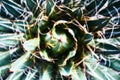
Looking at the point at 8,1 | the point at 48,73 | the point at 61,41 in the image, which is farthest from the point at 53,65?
the point at 8,1

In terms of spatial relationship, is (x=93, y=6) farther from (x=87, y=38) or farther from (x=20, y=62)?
(x=20, y=62)

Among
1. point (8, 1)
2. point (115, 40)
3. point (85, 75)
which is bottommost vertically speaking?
point (85, 75)

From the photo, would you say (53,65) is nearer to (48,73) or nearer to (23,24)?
(48,73)

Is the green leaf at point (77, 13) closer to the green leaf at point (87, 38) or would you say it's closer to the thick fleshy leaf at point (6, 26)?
the green leaf at point (87, 38)

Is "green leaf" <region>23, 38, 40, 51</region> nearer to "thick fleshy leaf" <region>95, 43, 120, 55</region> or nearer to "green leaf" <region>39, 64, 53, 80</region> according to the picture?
"green leaf" <region>39, 64, 53, 80</region>

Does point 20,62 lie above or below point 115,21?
below

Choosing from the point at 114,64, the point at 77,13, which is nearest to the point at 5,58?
the point at 77,13

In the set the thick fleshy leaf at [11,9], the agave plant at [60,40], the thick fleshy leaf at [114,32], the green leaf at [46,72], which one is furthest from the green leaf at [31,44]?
the thick fleshy leaf at [114,32]
